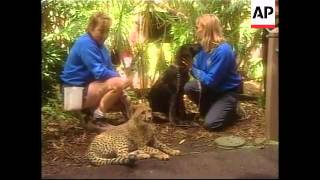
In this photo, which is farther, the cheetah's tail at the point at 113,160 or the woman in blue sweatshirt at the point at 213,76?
the woman in blue sweatshirt at the point at 213,76

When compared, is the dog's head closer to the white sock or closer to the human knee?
the human knee

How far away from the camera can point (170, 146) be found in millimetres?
2646

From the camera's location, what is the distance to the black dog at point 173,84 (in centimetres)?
265

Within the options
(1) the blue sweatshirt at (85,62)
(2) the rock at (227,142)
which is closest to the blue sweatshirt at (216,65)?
(2) the rock at (227,142)

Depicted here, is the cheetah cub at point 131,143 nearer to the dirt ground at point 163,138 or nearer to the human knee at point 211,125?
the dirt ground at point 163,138

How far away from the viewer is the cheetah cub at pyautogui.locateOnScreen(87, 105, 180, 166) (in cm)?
257

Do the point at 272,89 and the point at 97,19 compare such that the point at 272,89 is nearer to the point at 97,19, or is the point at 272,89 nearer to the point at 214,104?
the point at 214,104

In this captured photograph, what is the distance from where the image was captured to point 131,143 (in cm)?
262

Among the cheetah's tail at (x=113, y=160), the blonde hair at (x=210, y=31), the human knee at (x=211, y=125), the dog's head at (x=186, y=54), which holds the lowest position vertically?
the cheetah's tail at (x=113, y=160)

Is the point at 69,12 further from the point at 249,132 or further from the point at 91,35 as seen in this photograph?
the point at 249,132

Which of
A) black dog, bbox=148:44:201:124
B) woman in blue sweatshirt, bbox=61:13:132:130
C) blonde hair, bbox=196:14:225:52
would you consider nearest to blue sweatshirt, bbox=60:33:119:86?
woman in blue sweatshirt, bbox=61:13:132:130

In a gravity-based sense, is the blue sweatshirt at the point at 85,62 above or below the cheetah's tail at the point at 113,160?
above

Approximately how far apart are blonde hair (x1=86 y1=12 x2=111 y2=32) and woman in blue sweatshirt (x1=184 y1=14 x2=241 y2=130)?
1.58 feet
